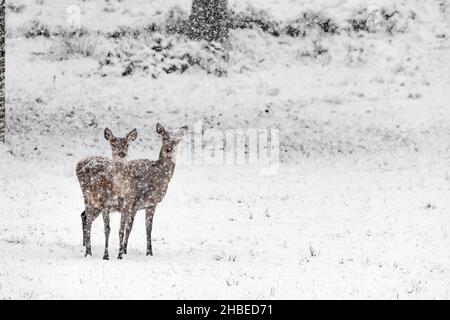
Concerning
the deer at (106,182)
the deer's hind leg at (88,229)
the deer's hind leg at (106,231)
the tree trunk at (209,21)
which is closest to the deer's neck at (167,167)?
the deer at (106,182)

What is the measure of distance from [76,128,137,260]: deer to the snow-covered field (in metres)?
0.71

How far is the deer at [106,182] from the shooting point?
31.4 feet

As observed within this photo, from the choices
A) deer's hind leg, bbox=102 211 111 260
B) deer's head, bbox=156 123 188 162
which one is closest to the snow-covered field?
deer's hind leg, bbox=102 211 111 260

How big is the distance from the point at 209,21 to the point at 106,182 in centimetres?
1804

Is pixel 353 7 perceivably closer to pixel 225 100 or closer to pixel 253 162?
pixel 225 100

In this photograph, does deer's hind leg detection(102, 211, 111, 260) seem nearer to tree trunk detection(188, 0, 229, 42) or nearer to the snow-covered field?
the snow-covered field

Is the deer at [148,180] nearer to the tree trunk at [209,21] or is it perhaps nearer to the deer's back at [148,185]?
the deer's back at [148,185]

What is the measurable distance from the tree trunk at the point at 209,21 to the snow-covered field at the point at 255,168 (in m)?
0.83

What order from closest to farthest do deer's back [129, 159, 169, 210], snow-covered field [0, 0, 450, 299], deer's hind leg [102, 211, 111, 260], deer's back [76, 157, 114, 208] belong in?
snow-covered field [0, 0, 450, 299]
deer's hind leg [102, 211, 111, 260]
deer's back [76, 157, 114, 208]
deer's back [129, 159, 169, 210]

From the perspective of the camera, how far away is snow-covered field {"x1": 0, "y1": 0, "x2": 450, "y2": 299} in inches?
359

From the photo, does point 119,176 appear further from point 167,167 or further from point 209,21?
point 209,21

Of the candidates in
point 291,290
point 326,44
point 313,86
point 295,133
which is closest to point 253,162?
point 295,133

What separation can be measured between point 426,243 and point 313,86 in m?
14.1

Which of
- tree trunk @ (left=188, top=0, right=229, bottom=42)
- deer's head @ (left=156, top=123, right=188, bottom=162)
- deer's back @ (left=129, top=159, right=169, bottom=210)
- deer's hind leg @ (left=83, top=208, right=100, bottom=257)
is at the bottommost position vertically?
deer's hind leg @ (left=83, top=208, right=100, bottom=257)
